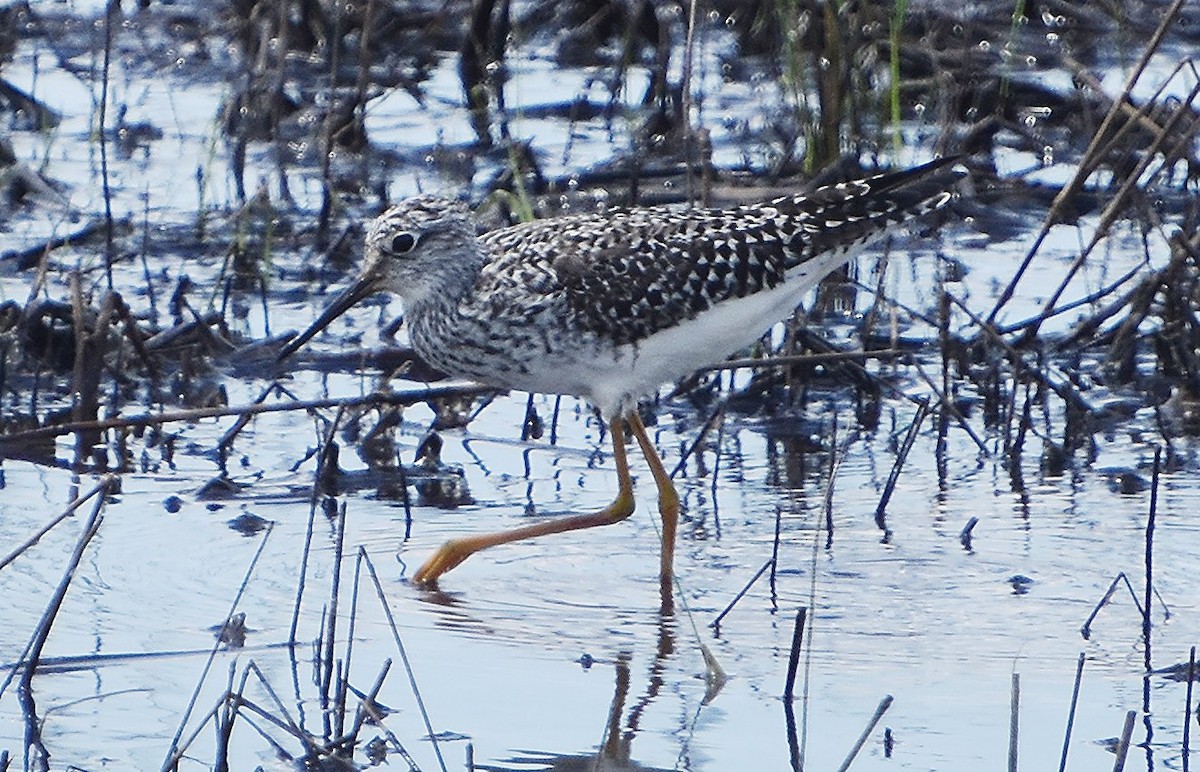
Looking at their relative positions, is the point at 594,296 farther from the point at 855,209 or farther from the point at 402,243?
the point at 855,209

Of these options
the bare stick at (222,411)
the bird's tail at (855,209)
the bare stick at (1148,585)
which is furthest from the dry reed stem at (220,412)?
the bare stick at (1148,585)

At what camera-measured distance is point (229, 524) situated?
7363mm

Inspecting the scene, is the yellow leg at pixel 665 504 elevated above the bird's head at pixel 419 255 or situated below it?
below

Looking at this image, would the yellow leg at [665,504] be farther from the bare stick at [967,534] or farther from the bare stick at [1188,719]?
the bare stick at [1188,719]

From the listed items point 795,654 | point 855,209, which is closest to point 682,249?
point 855,209

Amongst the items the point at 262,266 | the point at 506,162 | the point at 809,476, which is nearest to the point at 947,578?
the point at 809,476

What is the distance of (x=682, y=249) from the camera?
291 inches

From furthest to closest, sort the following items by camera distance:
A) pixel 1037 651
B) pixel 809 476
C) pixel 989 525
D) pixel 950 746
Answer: pixel 809 476
pixel 989 525
pixel 1037 651
pixel 950 746

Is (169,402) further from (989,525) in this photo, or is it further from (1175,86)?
(1175,86)

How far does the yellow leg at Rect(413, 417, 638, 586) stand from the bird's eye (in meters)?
0.86

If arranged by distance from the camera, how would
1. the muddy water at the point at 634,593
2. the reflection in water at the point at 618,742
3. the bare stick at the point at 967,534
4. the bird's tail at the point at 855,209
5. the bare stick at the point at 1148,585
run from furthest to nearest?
the bird's tail at the point at 855,209, the bare stick at the point at 967,534, the bare stick at the point at 1148,585, the muddy water at the point at 634,593, the reflection in water at the point at 618,742

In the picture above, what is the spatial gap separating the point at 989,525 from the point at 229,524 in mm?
2427

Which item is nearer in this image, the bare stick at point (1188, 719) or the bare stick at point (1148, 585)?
the bare stick at point (1188, 719)

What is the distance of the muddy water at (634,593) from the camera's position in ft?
18.7
